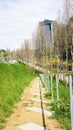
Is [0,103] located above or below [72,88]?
below

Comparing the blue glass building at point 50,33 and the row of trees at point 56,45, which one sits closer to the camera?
the row of trees at point 56,45

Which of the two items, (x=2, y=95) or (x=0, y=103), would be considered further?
(x=2, y=95)

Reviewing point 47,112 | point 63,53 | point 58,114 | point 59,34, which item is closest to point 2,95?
point 47,112

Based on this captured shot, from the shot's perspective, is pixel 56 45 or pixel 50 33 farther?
pixel 50 33

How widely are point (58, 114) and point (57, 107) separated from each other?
73 cm

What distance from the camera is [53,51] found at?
193 feet

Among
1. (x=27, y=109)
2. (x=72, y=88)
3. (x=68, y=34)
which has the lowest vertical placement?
(x=27, y=109)

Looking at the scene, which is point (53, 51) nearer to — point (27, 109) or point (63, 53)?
point (63, 53)

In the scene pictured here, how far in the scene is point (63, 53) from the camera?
56000mm

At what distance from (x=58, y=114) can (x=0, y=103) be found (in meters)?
2.05

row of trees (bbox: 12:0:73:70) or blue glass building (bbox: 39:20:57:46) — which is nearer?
row of trees (bbox: 12:0:73:70)

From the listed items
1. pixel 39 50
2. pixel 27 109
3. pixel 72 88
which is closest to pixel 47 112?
pixel 27 109

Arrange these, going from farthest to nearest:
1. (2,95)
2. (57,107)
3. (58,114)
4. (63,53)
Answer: (63,53), (2,95), (57,107), (58,114)

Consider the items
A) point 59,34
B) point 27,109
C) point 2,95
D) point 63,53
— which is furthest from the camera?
point 63,53
